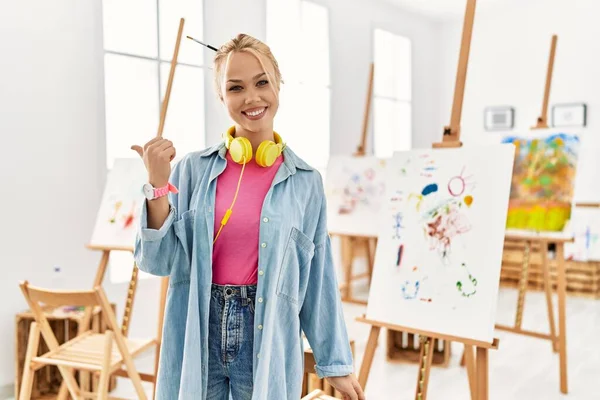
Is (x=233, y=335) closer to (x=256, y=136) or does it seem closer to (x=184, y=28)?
(x=256, y=136)

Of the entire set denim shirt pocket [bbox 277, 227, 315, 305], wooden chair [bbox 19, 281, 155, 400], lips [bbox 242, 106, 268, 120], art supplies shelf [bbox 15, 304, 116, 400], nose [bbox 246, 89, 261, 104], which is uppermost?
nose [bbox 246, 89, 261, 104]

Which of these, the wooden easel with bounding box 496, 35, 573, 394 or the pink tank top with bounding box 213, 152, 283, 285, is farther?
the wooden easel with bounding box 496, 35, 573, 394

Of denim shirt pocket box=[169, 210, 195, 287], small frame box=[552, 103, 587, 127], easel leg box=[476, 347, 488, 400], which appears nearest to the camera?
denim shirt pocket box=[169, 210, 195, 287]

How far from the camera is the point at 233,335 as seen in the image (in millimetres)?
1219

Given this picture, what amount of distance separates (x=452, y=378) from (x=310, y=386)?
1314 millimetres

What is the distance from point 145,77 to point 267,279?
2.63 m

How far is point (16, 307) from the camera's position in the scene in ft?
9.52

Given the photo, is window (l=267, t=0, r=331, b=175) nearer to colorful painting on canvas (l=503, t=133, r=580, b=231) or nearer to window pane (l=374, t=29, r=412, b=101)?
window pane (l=374, t=29, r=412, b=101)

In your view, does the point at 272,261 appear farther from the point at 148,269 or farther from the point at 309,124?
the point at 309,124

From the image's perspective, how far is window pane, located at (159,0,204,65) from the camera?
3.55 m

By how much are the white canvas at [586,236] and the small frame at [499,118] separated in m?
1.16

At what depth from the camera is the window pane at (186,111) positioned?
367 centimetres

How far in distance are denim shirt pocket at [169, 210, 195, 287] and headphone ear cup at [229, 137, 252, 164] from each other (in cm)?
16

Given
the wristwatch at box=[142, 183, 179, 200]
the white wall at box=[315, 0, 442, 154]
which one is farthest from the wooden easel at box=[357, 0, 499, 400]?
the white wall at box=[315, 0, 442, 154]
